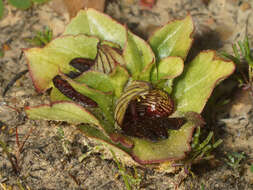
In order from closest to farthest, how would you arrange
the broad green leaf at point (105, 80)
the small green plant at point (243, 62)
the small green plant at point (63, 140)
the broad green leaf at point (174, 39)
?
the broad green leaf at point (105, 80) → the broad green leaf at point (174, 39) → the small green plant at point (63, 140) → the small green plant at point (243, 62)

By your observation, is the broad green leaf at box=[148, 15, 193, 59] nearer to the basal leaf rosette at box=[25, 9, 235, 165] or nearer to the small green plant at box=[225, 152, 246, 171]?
the basal leaf rosette at box=[25, 9, 235, 165]

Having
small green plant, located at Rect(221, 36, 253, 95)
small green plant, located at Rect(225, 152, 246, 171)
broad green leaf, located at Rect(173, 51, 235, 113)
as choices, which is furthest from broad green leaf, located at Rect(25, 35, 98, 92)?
small green plant, located at Rect(225, 152, 246, 171)

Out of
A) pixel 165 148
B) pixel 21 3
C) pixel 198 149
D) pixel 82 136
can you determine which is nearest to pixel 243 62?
pixel 198 149

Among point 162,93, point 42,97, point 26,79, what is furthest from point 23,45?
point 162,93

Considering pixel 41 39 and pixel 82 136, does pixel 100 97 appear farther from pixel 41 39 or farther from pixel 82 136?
pixel 41 39

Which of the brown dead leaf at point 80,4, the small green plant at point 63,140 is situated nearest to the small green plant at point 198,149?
the small green plant at point 63,140

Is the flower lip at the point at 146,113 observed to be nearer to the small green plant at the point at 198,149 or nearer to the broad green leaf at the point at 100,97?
the broad green leaf at the point at 100,97
